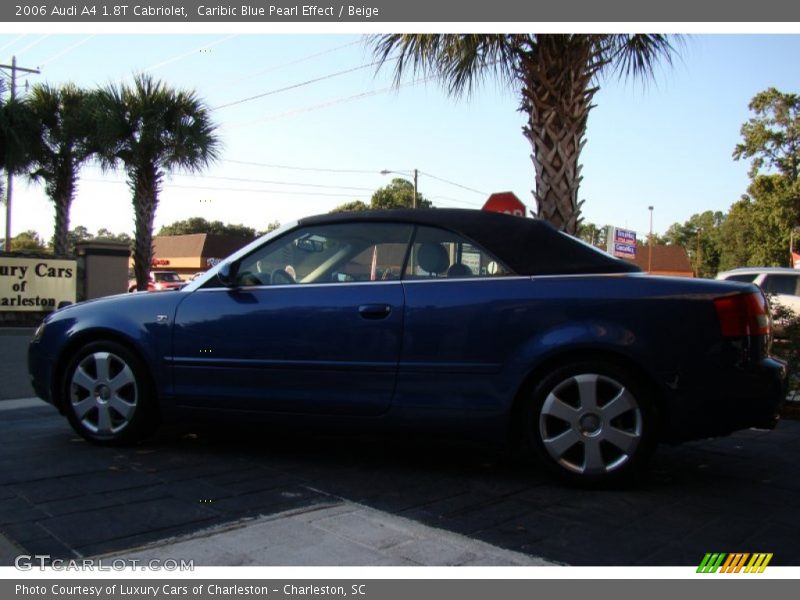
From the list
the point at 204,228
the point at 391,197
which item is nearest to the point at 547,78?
the point at 391,197

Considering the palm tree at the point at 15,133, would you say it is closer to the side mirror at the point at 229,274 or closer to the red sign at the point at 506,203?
the red sign at the point at 506,203

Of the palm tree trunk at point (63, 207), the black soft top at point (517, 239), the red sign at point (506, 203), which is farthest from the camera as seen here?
the palm tree trunk at point (63, 207)

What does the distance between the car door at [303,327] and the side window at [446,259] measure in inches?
3.6

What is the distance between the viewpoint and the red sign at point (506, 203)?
8.57 m

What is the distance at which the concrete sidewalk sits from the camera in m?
2.69

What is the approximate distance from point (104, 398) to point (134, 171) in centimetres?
1705

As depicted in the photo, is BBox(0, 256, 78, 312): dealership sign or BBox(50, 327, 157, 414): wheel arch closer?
BBox(50, 327, 157, 414): wheel arch

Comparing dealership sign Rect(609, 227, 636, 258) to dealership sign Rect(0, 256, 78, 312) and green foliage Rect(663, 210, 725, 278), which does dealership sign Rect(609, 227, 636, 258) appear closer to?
dealership sign Rect(0, 256, 78, 312)

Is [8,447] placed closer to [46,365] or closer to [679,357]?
[46,365]

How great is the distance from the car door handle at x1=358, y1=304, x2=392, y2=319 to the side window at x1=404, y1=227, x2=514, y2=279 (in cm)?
24

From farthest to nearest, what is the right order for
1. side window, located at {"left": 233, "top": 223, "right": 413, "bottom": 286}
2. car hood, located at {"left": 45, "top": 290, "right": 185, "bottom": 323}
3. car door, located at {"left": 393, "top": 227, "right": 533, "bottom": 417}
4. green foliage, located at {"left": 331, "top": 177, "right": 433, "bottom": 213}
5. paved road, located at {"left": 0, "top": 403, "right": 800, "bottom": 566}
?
green foliage, located at {"left": 331, "top": 177, "right": 433, "bottom": 213} < car hood, located at {"left": 45, "top": 290, "right": 185, "bottom": 323} < side window, located at {"left": 233, "top": 223, "right": 413, "bottom": 286} < car door, located at {"left": 393, "top": 227, "right": 533, "bottom": 417} < paved road, located at {"left": 0, "top": 403, "right": 800, "bottom": 566}

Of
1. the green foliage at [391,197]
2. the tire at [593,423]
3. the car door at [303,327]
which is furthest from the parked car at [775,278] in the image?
the green foliage at [391,197]

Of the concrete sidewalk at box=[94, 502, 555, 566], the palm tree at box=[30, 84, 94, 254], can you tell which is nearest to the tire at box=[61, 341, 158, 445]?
the concrete sidewalk at box=[94, 502, 555, 566]

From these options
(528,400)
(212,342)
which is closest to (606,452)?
(528,400)
